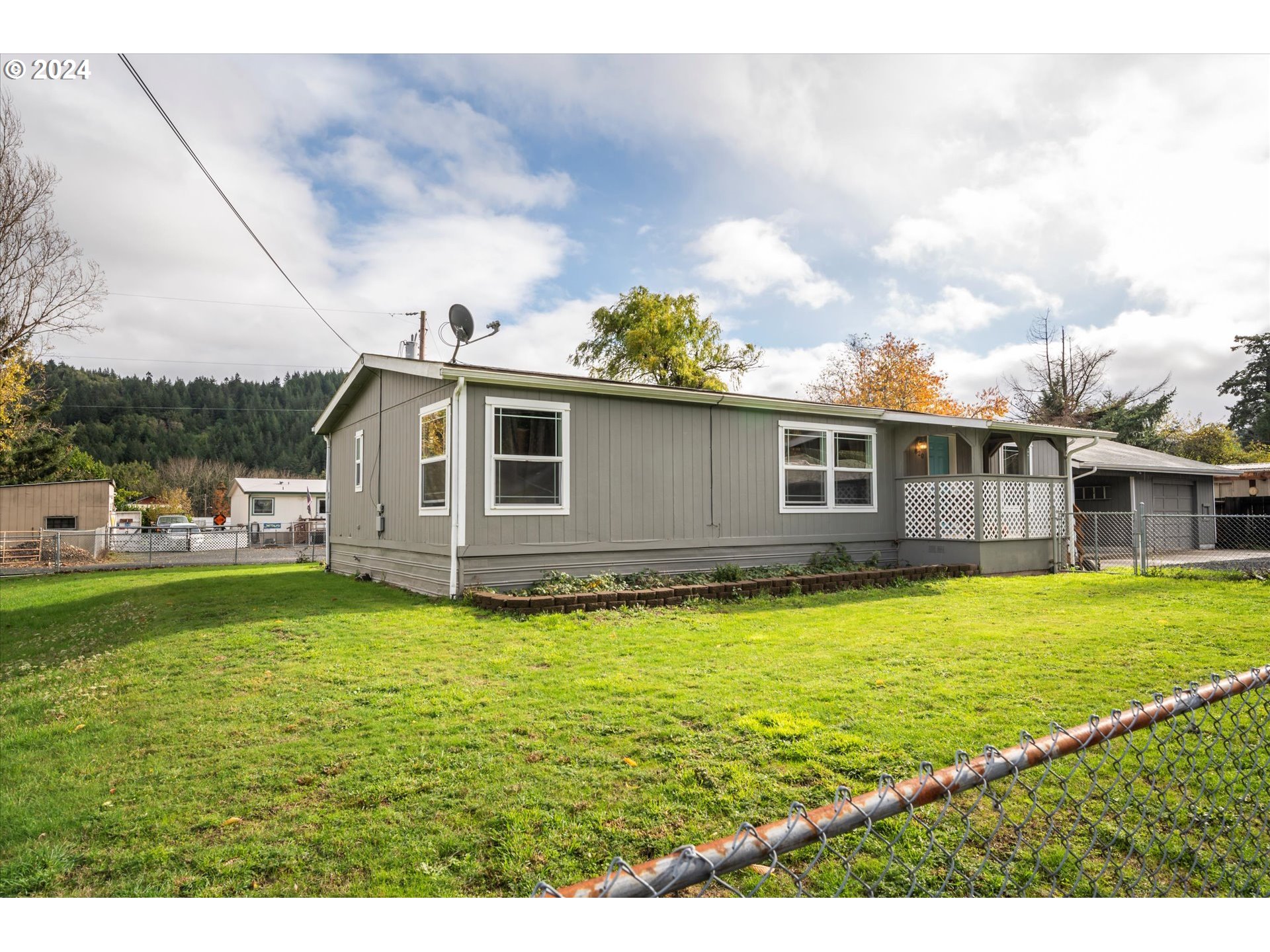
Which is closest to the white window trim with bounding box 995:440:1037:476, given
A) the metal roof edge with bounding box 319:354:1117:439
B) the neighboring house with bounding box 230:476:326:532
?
the metal roof edge with bounding box 319:354:1117:439

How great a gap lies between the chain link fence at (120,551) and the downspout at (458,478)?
11162mm

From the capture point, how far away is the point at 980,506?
11828 millimetres

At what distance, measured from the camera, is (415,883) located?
2.19m

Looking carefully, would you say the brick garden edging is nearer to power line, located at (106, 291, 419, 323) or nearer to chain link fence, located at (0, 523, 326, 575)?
chain link fence, located at (0, 523, 326, 575)

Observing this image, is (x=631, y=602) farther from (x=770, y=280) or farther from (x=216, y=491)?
(x=216, y=491)

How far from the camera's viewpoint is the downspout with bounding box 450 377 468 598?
8.52m

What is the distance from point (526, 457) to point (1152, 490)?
1981 cm

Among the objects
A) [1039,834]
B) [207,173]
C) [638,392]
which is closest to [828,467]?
[638,392]

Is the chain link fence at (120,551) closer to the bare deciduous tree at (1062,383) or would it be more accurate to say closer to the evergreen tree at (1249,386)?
the bare deciduous tree at (1062,383)

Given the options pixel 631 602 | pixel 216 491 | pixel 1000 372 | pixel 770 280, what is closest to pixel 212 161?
pixel 631 602

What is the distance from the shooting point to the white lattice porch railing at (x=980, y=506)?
1191 cm

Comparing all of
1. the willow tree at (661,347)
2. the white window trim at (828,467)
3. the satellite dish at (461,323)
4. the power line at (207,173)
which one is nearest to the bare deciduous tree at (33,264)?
the power line at (207,173)

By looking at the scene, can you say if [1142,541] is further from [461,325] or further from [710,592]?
[461,325]

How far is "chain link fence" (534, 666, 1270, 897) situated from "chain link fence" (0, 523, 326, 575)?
1807 centimetres
